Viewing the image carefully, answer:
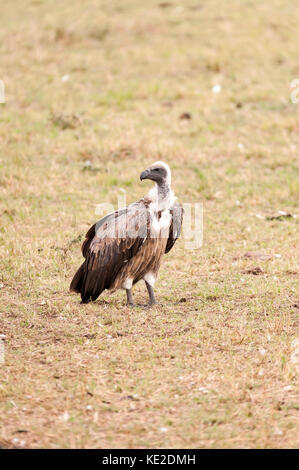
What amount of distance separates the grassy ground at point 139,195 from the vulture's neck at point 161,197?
35.8 inches

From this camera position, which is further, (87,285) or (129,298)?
(129,298)

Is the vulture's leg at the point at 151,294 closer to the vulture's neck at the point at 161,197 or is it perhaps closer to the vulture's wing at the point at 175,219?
the vulture's wing at the point at 175,219

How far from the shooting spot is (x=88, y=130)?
12.3 metres

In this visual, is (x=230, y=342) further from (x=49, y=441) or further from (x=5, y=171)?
(x=5, y=171)

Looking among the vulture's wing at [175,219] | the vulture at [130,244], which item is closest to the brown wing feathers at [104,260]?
the vulture at [130,244]

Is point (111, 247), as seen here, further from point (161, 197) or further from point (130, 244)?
point (161, 197)

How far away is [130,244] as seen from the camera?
650 centimetres

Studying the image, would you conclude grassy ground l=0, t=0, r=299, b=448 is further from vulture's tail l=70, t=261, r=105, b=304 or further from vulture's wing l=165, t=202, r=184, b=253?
vulture's wing l=165, t=202, r=184, b=253

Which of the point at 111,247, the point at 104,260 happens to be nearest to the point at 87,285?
the point at 104,260

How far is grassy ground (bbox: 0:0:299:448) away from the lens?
4836 mm

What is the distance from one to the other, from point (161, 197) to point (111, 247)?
637 mm

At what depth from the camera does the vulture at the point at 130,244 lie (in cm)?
651

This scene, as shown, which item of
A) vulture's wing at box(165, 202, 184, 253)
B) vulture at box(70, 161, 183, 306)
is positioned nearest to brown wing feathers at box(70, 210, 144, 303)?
vulture at box(70, 161, 183, 306)

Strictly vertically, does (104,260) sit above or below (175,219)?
below
